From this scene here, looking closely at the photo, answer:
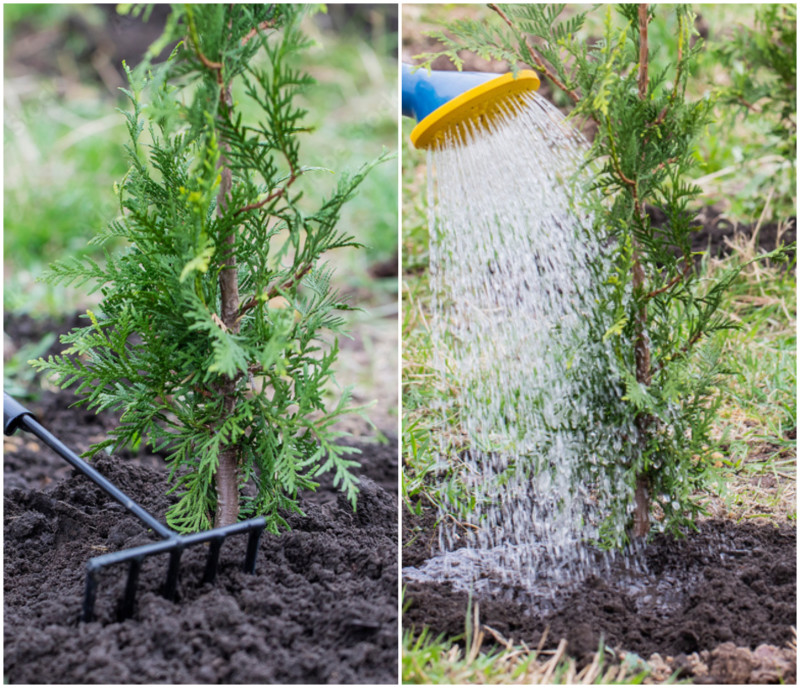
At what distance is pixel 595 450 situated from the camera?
2.39 meters

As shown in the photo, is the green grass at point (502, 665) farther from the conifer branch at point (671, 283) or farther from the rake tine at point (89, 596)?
the conifer branch at point (671, 283)

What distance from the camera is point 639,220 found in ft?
7.34

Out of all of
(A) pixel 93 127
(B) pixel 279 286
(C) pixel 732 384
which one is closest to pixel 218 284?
(B) pixel 279 286

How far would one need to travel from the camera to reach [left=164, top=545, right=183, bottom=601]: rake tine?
6.37ft

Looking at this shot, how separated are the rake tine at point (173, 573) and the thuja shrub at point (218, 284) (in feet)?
0.63

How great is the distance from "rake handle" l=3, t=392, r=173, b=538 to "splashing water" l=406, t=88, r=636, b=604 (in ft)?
2.89

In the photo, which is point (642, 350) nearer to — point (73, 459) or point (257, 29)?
point (257, 29)

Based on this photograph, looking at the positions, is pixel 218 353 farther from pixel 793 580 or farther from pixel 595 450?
pixel 793 580

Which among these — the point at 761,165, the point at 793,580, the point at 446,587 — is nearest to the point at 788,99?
the point at 761,165

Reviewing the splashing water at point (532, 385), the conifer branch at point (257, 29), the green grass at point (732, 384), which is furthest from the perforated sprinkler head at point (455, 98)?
the green grass at point (732, 384)

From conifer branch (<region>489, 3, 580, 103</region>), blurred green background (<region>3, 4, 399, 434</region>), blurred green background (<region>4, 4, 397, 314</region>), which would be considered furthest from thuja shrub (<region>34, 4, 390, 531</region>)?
blurred green background (<region>4, 4, 397, 314</region>)

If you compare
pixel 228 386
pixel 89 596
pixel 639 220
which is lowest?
pixel 89 596

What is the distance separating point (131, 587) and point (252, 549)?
0.32 m

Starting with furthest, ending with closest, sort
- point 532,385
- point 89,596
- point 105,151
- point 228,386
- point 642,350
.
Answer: point 105,151 < point 532,385 < point 642,350 < point 228,386 < point 89,596
